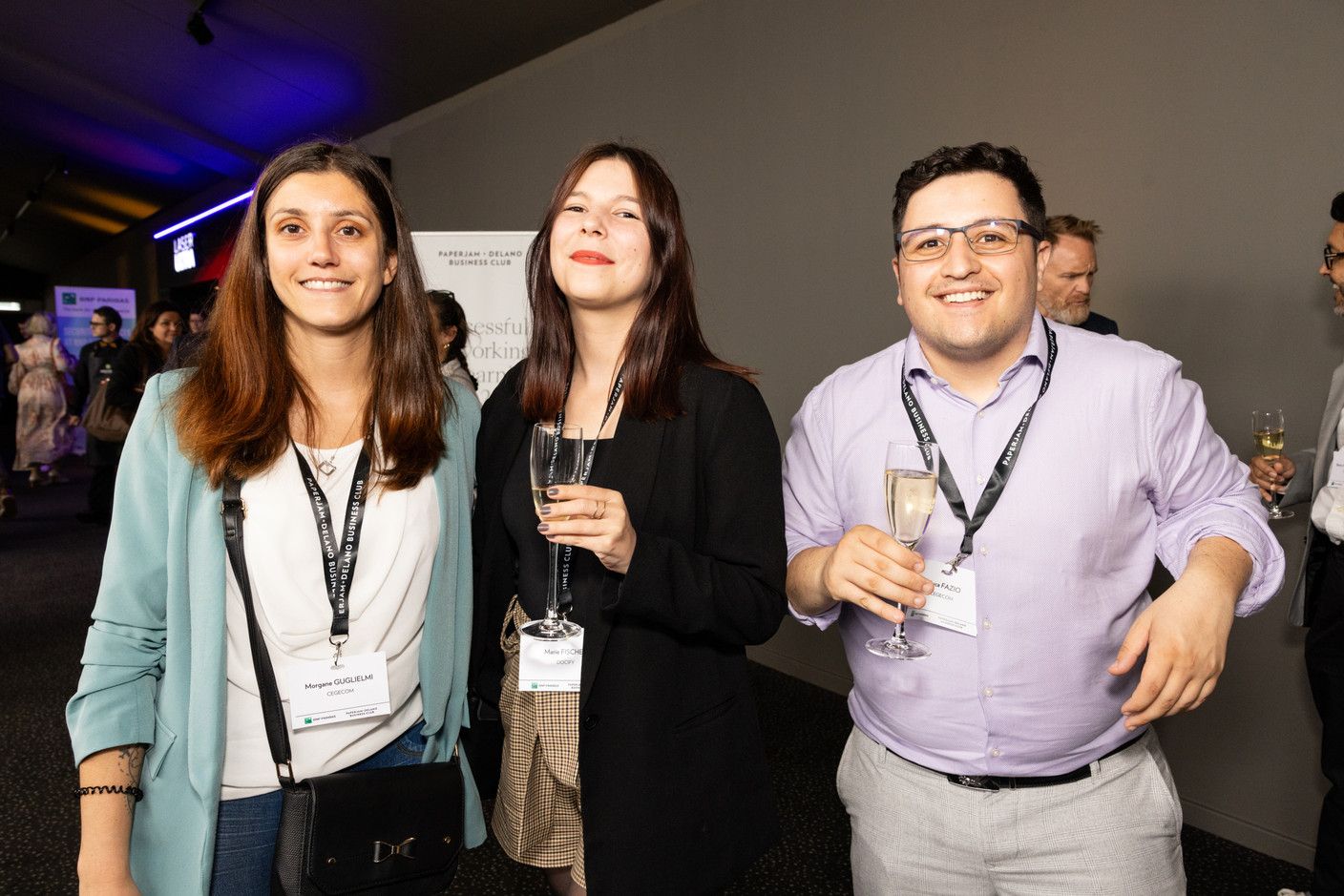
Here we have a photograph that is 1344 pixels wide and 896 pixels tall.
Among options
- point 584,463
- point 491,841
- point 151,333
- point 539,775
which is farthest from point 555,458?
point 151,333

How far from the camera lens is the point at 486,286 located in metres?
4.07

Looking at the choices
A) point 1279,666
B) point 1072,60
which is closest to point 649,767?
point 1279,666

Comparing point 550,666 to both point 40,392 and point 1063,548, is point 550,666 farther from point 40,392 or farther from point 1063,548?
point 40,392

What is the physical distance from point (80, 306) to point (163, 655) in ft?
53.9

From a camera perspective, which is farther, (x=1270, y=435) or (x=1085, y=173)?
(x=1085, y=173)

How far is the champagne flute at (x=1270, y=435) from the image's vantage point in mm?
2400

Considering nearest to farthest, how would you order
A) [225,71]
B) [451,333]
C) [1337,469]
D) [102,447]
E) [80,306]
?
[1337,469] → [451,333] → [102,447] → [225,71] → [80,306]

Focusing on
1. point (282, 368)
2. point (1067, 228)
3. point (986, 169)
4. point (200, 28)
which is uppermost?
point (200, 28)

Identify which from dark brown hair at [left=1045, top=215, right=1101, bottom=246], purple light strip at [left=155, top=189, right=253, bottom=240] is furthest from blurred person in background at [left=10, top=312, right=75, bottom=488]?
dark brown hair at [left=1045, top=215, right=1101, bottom=246]

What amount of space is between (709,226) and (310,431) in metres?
3.73

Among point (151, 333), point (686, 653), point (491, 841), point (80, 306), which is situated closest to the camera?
point (686, 653)

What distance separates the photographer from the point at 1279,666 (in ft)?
9.00

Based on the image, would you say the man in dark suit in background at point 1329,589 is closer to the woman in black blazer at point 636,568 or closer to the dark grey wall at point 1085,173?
the dark grey wall at point 1085,173

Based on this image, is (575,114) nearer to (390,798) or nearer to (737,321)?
(737,321)
